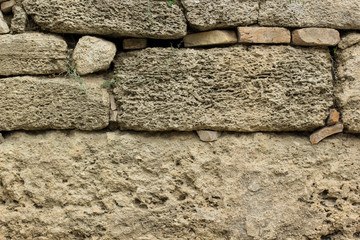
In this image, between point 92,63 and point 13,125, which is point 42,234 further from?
point 92,63

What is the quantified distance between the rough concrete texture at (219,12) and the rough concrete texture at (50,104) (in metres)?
0.59

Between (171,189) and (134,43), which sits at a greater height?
(134,43)

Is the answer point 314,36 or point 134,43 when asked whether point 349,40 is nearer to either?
point 314,36

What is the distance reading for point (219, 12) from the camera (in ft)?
5.35

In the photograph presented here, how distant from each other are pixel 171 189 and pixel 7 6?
4.00 ft

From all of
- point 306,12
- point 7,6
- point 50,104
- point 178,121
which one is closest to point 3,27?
point 7,6

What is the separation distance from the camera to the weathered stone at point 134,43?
5.56ft

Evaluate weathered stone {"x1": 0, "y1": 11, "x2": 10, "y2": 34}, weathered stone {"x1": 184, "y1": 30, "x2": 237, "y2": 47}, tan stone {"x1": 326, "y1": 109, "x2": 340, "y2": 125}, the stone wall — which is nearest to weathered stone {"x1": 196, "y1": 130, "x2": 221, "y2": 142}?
the stone wall

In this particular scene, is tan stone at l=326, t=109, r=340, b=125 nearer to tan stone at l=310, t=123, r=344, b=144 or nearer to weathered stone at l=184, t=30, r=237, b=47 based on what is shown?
tan stone at l=310, t=123, r=344, b=144

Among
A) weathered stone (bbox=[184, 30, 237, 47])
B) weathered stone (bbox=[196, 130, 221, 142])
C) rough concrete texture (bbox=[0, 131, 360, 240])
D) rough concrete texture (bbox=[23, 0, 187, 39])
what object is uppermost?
rough concrete texture (bbox=[23, 0, 187, 39])

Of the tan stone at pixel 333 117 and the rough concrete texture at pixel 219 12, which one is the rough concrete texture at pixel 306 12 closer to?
the rough concrete texture at pixel 219 12

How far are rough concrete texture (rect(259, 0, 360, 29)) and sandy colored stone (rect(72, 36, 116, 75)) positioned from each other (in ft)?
2.61

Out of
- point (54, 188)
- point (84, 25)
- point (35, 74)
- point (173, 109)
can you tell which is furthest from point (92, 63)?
point (54, 188)

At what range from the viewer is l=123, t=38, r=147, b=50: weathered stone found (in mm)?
1695
